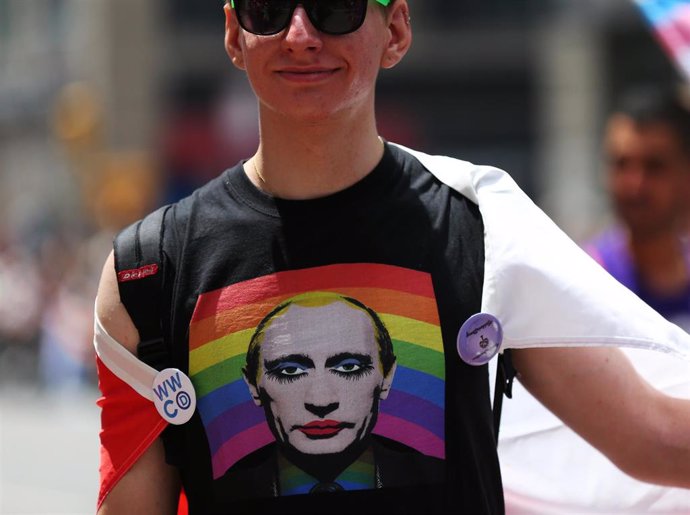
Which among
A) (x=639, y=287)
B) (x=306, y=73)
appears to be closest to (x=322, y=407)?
(x=306, y=73)

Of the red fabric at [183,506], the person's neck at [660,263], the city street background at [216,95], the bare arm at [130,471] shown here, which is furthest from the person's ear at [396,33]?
the city street background at [216,95]

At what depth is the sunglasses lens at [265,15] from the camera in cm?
258

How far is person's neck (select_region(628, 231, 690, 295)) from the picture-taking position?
557 centimetres

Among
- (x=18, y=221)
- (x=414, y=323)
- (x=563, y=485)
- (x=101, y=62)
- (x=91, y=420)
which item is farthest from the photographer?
(x=18, y=221)

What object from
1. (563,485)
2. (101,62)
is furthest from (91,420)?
(101,62)

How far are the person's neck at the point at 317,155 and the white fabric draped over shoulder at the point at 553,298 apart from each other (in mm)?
242

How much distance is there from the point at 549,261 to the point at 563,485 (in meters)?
0.70

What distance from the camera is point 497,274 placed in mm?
2590

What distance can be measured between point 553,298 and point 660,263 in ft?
10.2

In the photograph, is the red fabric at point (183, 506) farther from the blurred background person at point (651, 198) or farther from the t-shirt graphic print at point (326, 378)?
the blurred background person at point (651, 198)

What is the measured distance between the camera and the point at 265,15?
259cm

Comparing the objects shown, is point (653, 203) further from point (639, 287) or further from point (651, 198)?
point (639, 287)

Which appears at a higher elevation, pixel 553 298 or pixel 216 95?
pixel 553 298

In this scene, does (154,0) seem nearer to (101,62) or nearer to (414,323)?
(101,62)
